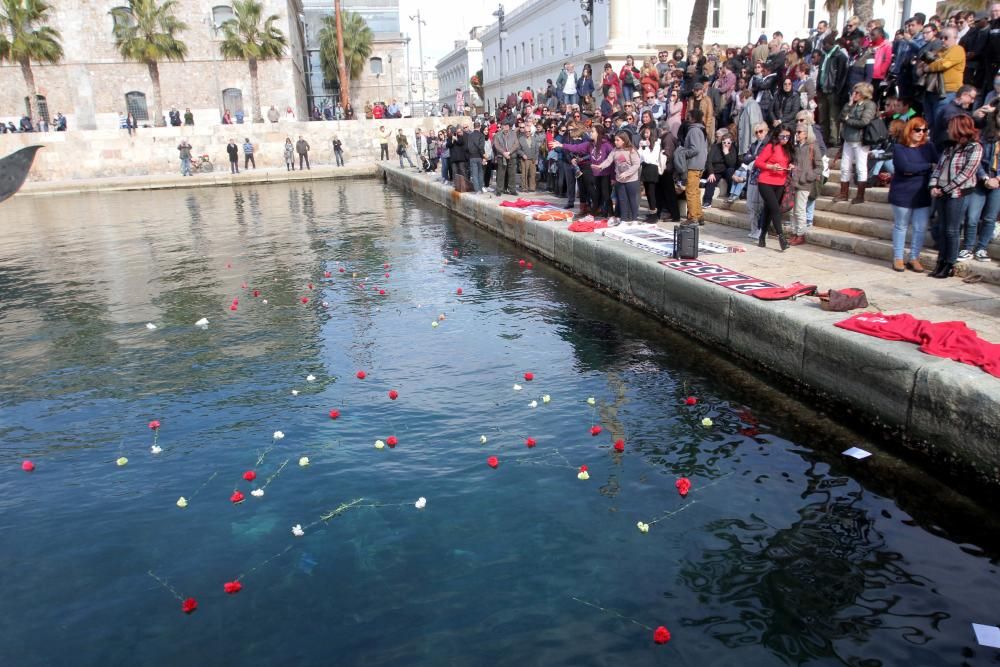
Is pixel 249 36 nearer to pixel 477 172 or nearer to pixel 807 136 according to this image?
pixel 477 172

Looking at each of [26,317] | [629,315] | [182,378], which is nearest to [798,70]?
[629,315]

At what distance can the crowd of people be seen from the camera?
816cm

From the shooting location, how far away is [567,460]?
589 centimetres

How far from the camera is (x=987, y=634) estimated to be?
3.81 m

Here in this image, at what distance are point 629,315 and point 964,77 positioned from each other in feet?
19.9

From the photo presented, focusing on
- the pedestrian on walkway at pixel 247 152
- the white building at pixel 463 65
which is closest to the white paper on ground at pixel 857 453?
the pedestrian on walkway at pixel 247 152

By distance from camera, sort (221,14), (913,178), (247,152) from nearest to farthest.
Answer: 1. (913,178)
2. (247,152)
3. (221,14)

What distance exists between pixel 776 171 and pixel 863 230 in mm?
1420

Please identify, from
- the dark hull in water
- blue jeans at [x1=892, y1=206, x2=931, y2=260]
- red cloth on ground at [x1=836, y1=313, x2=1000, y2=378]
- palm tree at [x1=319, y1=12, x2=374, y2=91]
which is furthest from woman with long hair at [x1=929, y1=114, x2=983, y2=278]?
palm tree at [x1=319, y1=12, x2=374, y2=91]

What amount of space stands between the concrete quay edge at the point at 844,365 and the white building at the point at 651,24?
83.4 feet

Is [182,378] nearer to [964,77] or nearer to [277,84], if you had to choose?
[964,77]

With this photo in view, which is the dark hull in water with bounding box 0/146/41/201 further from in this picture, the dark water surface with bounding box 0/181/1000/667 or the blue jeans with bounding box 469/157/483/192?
the blue jeans with bounding box 469/157/483/192

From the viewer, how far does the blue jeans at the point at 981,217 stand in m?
7.99

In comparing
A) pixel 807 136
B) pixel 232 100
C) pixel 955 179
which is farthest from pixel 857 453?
pixel 232 100
